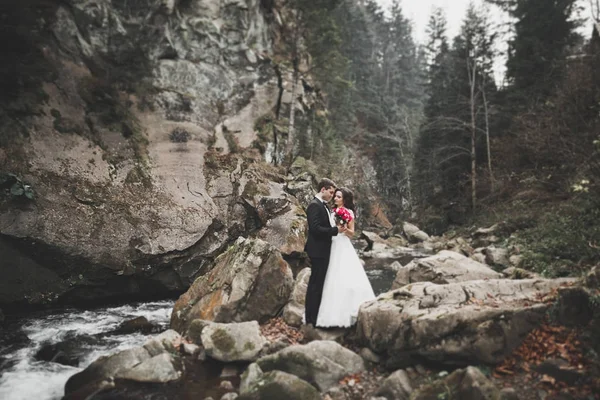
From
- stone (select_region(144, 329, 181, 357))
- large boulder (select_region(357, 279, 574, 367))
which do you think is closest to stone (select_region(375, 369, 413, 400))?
large boulder (select_region(357, 279, 574, 367))

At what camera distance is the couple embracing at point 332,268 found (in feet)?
21.8

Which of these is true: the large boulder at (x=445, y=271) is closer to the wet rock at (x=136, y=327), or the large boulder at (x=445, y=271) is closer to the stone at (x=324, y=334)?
the stone at (x=324, y=334)

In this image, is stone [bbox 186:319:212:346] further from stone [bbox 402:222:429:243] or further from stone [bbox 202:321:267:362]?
stone [bbox 402:222:429:243]

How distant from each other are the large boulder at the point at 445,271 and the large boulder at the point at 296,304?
335 centimetres

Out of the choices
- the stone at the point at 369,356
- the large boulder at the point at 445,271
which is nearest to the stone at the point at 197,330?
the stone at the point at 369,356

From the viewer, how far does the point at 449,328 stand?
508cm

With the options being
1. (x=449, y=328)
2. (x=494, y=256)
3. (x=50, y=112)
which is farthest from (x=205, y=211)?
(x=494, y=256)

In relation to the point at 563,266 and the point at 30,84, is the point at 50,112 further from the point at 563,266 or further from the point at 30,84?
the point at 563,266

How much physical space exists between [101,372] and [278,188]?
10.5 meters

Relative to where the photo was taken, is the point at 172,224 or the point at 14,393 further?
the point at 172,224

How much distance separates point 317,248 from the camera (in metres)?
6.75

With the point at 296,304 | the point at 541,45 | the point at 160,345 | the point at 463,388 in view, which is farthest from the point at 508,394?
the point at 541,45

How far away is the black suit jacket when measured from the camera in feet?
21.6

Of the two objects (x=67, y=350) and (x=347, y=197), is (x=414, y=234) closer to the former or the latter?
(x=347, y=197)
